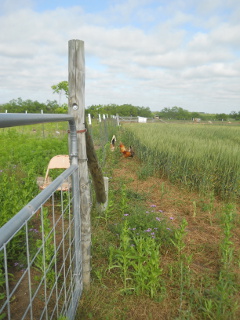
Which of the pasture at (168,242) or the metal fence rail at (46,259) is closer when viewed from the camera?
the metal fence rail at (46,259)

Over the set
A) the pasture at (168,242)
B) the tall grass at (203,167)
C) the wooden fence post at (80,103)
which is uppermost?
the wooden fence post at (80,103)

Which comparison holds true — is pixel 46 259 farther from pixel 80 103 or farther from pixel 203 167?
pixel 203 167

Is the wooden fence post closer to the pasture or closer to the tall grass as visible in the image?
the pasture

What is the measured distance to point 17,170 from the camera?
→ 5.64 meters

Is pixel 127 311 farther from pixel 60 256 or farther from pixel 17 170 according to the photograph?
pixel 17 170

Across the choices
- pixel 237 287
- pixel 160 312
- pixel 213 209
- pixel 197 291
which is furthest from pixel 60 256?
pixel 213 209

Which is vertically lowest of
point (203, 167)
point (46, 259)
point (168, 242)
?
point (168, 242)

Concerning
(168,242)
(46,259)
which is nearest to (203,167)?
(168,242)

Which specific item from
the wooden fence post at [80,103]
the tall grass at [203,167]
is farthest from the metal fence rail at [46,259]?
the tall grass at [203,167]

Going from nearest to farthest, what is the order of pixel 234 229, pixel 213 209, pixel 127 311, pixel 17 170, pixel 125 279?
1. pixel 127 311
2. pixel 125 279
3. pixel 234 229
4. pixel 213 209
5. pixel 17 170

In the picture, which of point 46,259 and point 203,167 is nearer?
point 46,259

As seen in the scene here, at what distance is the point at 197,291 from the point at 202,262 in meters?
0.62

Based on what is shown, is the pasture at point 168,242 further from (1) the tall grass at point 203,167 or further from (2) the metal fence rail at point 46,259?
(2) the metal fence rail at point 46,259

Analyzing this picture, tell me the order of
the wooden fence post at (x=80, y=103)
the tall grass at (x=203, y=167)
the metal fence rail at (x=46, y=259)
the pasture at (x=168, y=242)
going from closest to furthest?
the metal fence rail at (x=46, y=259) < the wooden fence post at (x=80, y=103) < the pasture at (x=168, y=242) < the tall grass at (x=203, y=167)
